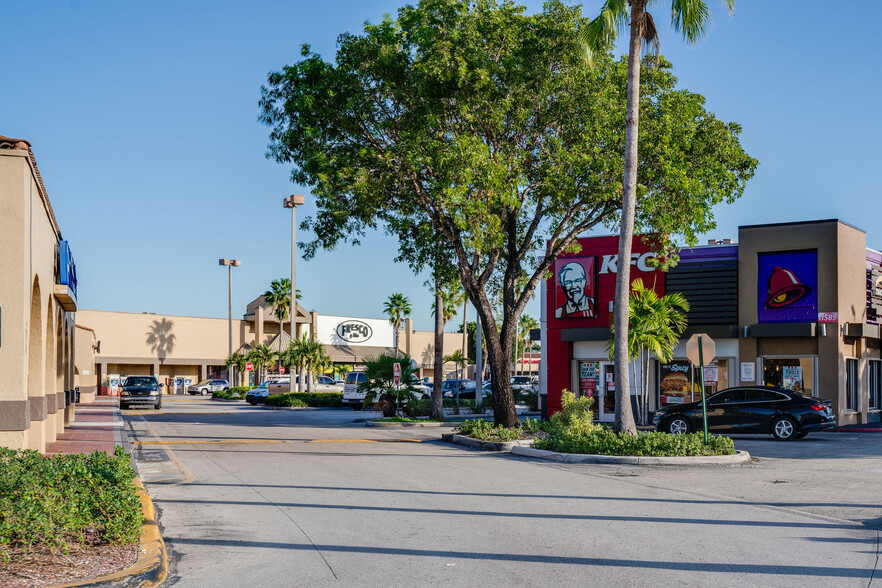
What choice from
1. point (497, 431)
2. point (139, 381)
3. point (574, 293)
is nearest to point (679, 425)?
point (497, 431)

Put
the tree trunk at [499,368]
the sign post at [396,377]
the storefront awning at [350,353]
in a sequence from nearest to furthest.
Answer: the tree trunk at [499,368]
the sign post at [396,377]
the storefront awning at [350,353]

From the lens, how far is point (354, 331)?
87312mm

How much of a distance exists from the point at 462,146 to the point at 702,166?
7.22 metres

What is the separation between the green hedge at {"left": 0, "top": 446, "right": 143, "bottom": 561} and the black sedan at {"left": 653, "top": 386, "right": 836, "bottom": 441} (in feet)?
58.5

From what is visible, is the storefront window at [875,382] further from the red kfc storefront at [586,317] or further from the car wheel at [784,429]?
the car wheel at [784,429]

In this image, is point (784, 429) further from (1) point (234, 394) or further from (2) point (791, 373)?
(1) point (234, 394)

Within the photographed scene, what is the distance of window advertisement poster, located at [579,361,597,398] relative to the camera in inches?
1267

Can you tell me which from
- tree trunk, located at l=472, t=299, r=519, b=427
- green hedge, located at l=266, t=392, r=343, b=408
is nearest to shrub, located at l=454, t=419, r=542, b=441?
tree trunk, located at l=472, t=299, r=519, b=427

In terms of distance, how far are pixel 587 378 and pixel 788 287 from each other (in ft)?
25.7

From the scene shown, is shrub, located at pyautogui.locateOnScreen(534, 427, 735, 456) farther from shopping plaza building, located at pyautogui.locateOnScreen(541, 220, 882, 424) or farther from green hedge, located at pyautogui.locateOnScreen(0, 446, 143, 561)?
green hedge, located at pyautogui.locateOnScreen(0, 446, 143, 561)

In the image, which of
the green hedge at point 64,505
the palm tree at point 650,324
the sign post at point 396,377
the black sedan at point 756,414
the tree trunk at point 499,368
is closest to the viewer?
the green hedge at point 64,505

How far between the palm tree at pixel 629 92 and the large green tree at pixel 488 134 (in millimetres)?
2369

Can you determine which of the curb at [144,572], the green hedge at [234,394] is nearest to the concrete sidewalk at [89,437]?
the curb at [144,572]

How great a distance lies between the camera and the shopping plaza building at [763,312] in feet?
92.6
